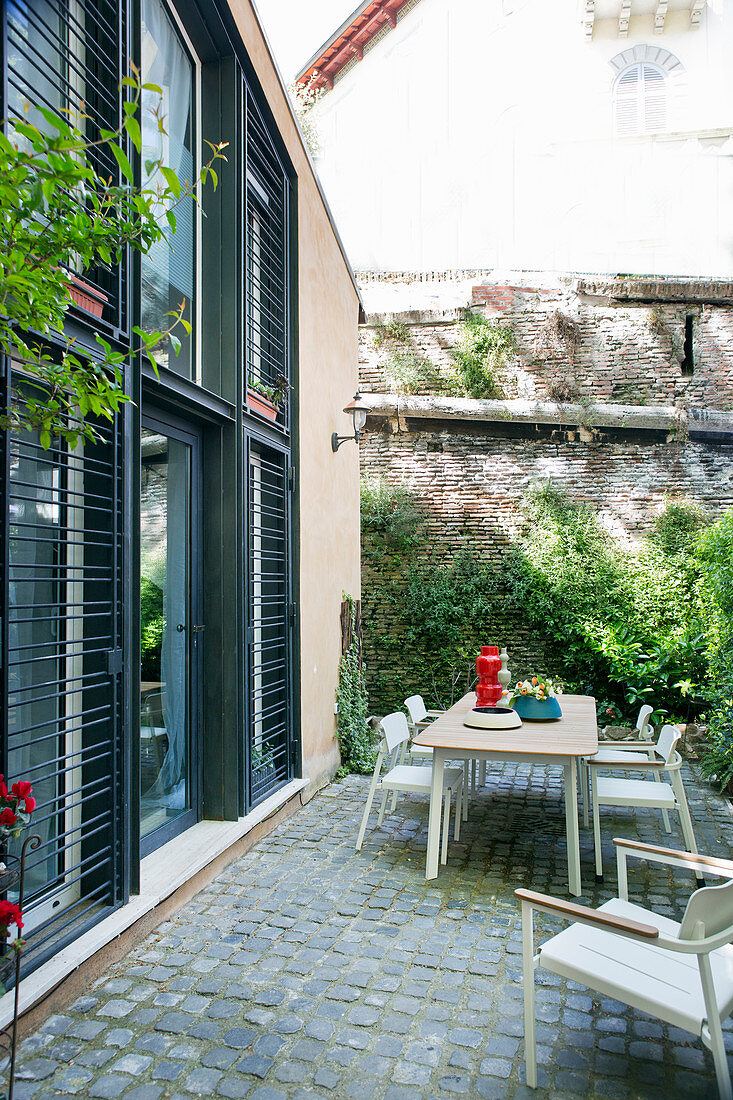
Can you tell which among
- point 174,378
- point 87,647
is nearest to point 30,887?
point 87,647

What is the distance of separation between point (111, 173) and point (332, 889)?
3.64 meters

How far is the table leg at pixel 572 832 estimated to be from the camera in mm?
3695

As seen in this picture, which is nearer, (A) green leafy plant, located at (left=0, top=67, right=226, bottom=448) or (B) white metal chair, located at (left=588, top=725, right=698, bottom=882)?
(A) green leafy plant, located at (left=0, top=67, right=226, bottom=448)

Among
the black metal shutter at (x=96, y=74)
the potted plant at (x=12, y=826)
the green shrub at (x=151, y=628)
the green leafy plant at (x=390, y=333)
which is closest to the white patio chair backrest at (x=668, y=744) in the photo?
the green shrub at (x=151, y=628)

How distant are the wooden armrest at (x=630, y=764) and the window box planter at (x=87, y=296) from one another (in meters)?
3.59

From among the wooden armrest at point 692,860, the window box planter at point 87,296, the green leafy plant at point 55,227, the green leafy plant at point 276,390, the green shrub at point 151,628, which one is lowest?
the wooden armrest at point 692,860

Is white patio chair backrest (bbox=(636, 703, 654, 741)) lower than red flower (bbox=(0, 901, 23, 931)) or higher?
lower

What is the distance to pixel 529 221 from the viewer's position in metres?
13.7

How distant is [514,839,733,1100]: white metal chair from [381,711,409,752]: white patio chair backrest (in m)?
2.01

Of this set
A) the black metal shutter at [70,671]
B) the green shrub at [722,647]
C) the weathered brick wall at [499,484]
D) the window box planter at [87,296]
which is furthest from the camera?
the weathered brick wall at [499,484]

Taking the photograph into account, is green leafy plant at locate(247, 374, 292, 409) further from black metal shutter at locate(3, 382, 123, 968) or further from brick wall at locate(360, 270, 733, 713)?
brick wall at locate(360, 270, 733, 713)

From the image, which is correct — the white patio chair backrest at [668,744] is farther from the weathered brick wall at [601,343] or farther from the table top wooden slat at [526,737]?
the weathered brick wall at [601,343]

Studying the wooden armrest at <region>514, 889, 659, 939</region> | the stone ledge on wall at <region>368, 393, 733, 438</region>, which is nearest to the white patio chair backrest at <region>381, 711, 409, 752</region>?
the wooden armrest at <region>514, 889, 659, 939</region>

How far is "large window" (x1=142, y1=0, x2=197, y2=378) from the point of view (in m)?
3.91
